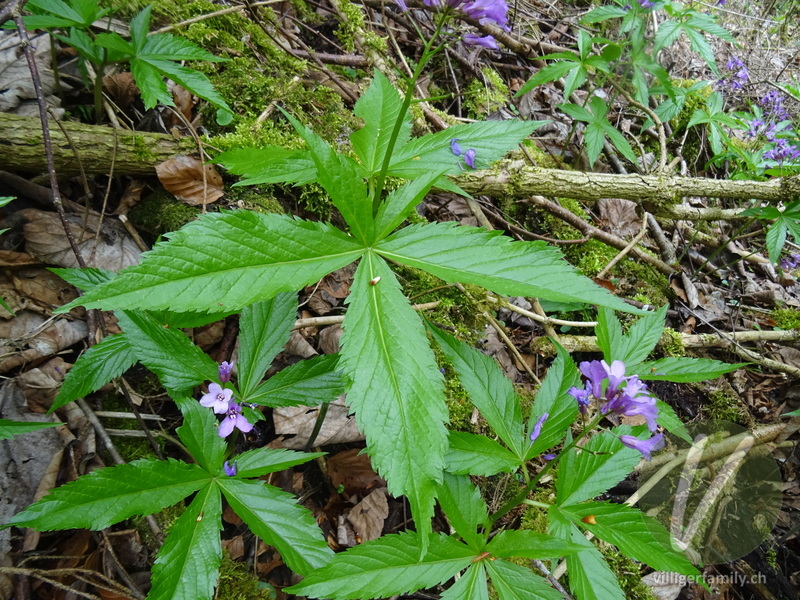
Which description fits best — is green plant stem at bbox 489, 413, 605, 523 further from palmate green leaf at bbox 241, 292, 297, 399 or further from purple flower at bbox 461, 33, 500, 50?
purple flower at bbox 461, 33, 500, 50

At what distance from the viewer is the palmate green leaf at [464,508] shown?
64.5 inches

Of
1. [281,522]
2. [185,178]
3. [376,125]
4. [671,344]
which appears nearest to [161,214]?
[185,178]

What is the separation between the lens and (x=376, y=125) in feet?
6.82

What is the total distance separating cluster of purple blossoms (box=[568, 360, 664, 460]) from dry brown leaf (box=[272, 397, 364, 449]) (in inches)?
47.0

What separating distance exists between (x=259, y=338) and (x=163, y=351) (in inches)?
13.9

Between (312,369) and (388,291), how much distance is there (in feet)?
1.87

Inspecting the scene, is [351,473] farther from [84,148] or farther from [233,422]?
[84,148]

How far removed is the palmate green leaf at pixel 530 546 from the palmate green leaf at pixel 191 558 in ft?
3.10

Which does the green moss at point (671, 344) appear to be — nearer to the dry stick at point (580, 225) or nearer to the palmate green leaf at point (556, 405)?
the dry stick at point (580, 225)

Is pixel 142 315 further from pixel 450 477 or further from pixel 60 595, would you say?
pixel 450 477

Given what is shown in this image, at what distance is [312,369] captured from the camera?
1.82m

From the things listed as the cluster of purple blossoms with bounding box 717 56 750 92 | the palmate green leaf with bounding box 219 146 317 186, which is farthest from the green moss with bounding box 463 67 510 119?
the cluster of purple blossoms with bounding box 717 56 750 92

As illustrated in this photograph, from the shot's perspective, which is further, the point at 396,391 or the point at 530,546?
the point at 530,546

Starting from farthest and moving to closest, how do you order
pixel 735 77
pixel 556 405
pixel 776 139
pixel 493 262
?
pixel 735 77 → pixel 776 139 → pixel 556 405 → pixel 493 262
